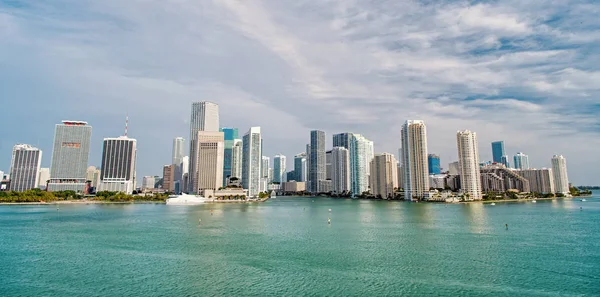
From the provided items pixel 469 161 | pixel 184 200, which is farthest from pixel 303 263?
pixel 469 161

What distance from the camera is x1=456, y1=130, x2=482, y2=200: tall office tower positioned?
184750 millimetres

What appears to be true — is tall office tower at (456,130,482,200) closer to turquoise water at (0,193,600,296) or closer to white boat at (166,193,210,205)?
turquoise water at (0,193,600,296)

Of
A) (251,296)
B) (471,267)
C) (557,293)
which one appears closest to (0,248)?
(251,296)

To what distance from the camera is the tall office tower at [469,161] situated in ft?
606

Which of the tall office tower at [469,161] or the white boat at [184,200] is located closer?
the white boat at [184,200]

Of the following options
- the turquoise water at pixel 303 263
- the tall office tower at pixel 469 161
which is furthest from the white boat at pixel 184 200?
the tall office tower at pixel 469 161

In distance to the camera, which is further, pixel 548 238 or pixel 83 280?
pixel 548 238

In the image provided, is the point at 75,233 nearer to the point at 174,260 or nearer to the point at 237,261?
the point at 174,260

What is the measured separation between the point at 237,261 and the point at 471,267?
90.6ft

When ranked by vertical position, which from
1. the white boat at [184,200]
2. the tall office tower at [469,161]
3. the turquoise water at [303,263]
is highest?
the tall office tower at [469,161]

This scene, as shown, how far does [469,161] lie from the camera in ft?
612

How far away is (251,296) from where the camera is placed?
97.9 ft

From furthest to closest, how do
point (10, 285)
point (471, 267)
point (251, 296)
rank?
1. point (471, 267)
2. point (10, 285)
3. point (251, 296)

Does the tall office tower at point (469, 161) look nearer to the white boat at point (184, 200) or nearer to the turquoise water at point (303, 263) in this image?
the turquoise water at point (303, 263)
